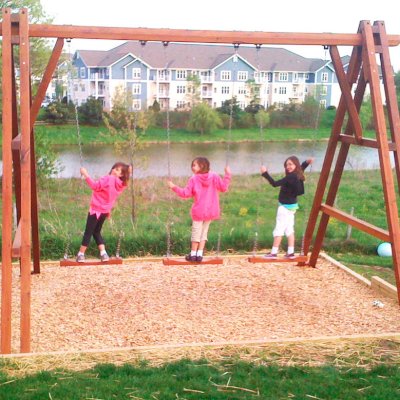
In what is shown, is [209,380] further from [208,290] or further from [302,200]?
[302,200]

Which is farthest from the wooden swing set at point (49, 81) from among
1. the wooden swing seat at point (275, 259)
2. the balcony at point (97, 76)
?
the balcony at point (97, 76)

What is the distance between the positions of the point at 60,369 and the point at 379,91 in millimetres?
3730

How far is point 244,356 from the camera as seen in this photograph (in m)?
5.23

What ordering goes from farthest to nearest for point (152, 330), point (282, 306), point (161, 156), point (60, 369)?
point (161, 156) → point (282, 306) → point (152, 330) → point (60, 369)

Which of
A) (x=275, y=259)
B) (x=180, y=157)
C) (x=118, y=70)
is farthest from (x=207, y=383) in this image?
(x=180, y=157)

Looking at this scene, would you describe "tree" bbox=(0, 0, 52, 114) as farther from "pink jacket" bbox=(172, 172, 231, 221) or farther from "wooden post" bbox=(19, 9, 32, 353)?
"wooden post" bbox=(19, 9, 32, 353)

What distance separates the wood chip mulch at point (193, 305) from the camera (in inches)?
236

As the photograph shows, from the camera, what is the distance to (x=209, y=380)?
4723 millimetres

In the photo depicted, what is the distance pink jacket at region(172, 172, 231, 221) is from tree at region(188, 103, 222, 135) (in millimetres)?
2674

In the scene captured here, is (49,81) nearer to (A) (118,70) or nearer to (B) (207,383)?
(B) (207,383)

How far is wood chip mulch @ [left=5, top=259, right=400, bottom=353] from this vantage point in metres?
6.00

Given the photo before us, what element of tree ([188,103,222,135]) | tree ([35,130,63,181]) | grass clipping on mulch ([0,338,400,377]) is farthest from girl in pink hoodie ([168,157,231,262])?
tree ([35,130,63,181])

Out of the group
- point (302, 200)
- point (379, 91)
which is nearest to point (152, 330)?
point (379, 91)

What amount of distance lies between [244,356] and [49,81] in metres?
3.03
